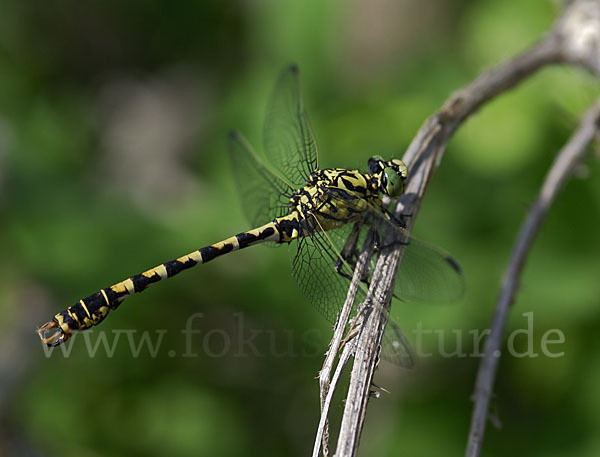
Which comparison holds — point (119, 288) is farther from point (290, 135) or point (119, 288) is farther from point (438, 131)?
point (438, 131)

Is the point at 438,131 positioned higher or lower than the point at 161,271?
higher

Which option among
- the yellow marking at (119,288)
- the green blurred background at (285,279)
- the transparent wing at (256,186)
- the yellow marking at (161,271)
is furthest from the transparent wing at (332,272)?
the green blurred background at (285,279)

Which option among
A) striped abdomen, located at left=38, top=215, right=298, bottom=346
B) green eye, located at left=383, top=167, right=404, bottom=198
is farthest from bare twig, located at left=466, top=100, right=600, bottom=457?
striped abdomen, located at left=38, top=215, right=298, bottom=346

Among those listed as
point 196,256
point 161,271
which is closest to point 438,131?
point 196,256

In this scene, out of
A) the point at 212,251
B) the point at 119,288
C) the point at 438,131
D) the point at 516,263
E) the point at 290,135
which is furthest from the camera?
the point at 290,135

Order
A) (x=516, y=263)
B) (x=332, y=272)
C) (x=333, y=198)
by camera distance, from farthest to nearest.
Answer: (x=333, y=198)
(x=332, y=272)
(x=516, y=263)

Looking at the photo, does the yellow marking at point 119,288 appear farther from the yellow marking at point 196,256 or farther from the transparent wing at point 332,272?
the transparent wing at point 332,272
